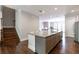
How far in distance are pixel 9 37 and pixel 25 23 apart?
0.89 meters

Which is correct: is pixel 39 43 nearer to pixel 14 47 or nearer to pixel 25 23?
pixel 25 23

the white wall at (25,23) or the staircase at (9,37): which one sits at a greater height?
the white wall at (25,23)

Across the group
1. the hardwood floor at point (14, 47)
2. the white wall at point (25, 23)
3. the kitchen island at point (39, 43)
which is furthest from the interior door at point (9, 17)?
the kitchen island at point (39, 43)

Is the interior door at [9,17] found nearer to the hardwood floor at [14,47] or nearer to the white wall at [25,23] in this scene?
the white wall at [25,23]

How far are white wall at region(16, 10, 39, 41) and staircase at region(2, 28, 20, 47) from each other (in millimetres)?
256

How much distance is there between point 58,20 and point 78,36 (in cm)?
257

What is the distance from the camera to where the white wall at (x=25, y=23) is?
144 inches

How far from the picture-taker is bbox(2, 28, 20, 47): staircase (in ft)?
12.6

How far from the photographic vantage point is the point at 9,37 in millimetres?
4039

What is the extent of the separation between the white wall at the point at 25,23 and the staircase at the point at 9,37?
256 mm

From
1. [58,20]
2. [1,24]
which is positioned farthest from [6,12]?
[58,20]

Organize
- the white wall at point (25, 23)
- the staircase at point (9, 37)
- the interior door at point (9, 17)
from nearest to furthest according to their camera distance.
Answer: the interior door at point (9, 17) → the white wall at point (25, 23) → the staircase at point (9, 37)

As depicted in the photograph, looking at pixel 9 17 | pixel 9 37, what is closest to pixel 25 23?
pixel 9 17
